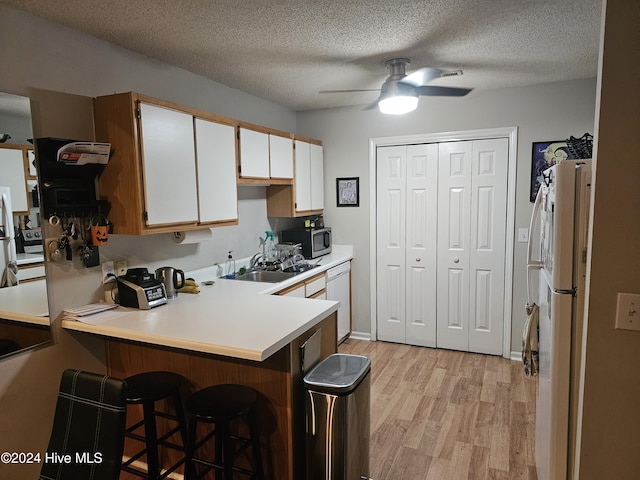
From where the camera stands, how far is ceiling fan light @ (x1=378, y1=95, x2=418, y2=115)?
9.00 feet

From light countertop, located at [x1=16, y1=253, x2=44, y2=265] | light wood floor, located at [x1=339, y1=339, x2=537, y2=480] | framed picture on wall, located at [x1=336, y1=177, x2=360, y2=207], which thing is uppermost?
framed picture on wall, located at [x1=336, y1=177, x2=360, y2=207]

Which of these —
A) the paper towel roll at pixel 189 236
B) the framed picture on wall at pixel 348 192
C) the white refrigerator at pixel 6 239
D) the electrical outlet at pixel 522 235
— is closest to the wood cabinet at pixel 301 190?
the framed picture on wall at pixel 348 192

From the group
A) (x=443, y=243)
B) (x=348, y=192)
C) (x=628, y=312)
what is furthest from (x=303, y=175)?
(x=628, y=312)

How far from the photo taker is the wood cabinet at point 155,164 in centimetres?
221

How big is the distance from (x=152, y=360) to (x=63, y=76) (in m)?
1.57

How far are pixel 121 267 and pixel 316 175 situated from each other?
2.27 meters

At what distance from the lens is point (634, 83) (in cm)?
136

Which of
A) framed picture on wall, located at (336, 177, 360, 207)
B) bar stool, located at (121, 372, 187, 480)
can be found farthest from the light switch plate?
framed picture on wall, located at (336, 177, 360, 207)

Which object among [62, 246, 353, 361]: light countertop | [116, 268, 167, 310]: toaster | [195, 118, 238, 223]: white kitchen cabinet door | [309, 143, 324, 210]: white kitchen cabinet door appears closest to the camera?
[62, 246, 353, 361]: light countertop

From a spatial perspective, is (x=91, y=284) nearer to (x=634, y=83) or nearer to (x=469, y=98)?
(x=634, y=83)

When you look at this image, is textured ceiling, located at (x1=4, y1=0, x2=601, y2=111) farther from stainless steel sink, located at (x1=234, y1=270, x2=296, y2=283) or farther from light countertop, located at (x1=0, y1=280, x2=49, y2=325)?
stainless steel sink, located at (x1=234, y1=270, x2=296, y2=283)

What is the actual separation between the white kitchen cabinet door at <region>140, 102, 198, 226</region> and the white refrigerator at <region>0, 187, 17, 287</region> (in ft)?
1.98

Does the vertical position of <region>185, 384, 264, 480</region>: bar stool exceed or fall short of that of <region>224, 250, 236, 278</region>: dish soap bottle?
it falls short

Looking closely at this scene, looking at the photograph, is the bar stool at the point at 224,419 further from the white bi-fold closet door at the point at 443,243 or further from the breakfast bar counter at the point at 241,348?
the white bi-fold closet door at the point at 443,243
